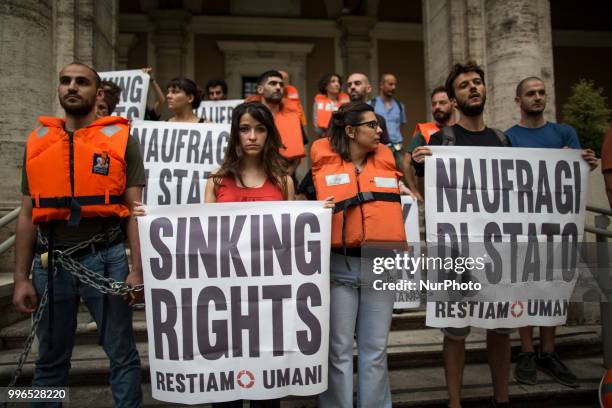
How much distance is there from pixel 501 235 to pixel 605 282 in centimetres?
114

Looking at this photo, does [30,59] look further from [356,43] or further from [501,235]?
[356,43]

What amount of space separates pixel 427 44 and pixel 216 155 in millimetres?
5067

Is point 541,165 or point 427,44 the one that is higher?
point 427,44

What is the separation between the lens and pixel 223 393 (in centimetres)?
251

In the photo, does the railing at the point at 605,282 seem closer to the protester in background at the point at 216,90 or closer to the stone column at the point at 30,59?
the protester in background at the point at 216,90

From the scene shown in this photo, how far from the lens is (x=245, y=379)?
2.54 meters

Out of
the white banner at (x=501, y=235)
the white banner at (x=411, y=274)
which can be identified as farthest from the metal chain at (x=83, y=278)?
the white banner at (x=501, y=235)

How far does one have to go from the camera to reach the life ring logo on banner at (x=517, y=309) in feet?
10.1

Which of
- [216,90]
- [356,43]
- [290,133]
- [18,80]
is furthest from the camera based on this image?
[356,43]

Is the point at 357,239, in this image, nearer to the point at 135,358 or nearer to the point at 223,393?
the point at 223,393

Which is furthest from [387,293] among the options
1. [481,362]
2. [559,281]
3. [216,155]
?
[216,155]

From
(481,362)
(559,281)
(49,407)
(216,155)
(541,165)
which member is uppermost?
(216,155)

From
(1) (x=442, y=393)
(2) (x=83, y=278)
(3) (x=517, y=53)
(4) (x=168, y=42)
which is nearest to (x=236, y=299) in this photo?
(2) (x=83, y=278)

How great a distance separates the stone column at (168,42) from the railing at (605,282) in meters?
11.5
